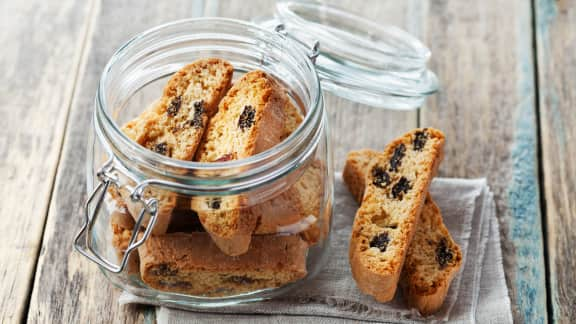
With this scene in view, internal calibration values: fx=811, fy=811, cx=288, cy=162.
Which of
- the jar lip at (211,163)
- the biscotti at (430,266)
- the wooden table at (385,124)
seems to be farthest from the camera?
the wooden table at (385,124)

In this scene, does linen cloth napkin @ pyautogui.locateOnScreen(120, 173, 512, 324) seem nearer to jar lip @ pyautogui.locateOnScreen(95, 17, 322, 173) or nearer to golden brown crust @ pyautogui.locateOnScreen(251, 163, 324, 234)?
golden brown crust @ pyautogui.locateOnScreen(251, 163, 324, 234)


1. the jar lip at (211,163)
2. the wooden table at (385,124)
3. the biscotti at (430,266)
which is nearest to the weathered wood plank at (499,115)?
the wooden table at (385,124)

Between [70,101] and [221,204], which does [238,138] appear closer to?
[221,204]

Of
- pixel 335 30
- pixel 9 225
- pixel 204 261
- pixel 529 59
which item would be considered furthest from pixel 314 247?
pixel 529 59

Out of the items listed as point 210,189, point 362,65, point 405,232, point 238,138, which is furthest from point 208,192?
point 362,65

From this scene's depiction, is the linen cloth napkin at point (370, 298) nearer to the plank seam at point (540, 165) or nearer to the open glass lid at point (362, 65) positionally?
the plank seam at point (540, 165)

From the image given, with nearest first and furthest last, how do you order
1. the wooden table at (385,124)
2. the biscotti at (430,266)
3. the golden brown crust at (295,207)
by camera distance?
the golden brown crust at (295,207), the biscotti at (430,266), the wooden table at (385,124)

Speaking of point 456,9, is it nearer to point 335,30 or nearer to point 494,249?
point 335,30

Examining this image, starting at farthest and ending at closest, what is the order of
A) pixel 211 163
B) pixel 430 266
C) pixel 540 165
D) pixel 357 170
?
pixel 540 165, pixel 357 170, pixel 430 266, pixel 211 163
